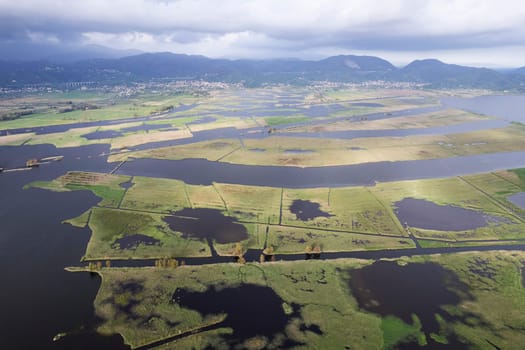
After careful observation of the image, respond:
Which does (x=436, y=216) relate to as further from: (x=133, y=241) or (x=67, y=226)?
(x=67, y=226)

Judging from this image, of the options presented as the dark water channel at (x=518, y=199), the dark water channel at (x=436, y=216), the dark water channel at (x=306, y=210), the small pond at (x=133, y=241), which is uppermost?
the dark water channel at (x=518, y=199)

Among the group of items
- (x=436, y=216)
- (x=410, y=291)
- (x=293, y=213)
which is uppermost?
(x=436, y=216)

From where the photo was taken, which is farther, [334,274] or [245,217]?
[245,217]

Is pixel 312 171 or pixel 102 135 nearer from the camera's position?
pixel 312 171

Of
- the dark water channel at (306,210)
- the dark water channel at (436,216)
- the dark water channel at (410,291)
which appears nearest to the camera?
the dark water channel at (410,291)

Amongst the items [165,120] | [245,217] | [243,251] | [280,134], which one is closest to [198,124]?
[165,120]

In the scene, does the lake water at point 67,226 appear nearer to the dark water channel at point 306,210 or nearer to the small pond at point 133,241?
the small pond at point 133,241

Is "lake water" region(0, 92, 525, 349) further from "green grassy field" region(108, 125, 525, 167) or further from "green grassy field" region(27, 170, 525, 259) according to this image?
"green grassy field" region(108, 125, 525, 167)

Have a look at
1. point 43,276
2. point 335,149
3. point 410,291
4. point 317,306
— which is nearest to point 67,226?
point 43,276

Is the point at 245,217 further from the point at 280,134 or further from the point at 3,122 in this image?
the point at 3,122

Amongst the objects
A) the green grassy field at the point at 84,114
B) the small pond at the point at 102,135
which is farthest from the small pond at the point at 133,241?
the green grassy field at the point at 84,114

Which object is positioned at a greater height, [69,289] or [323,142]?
[323,142]
